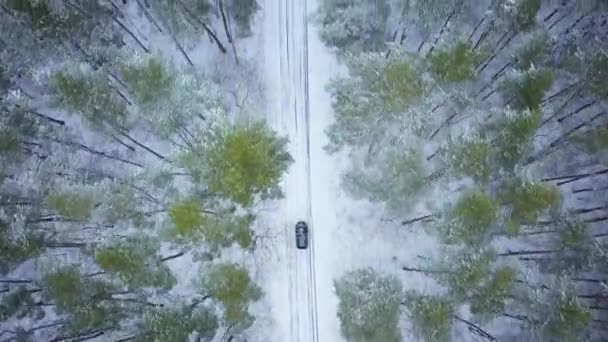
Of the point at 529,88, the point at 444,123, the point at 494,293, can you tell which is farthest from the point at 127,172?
the point at 529,88

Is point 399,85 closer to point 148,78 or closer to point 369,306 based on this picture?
point 369,306

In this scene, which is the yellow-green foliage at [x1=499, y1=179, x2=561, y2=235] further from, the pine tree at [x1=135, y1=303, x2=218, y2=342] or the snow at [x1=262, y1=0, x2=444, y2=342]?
the pine tree at [x1=135, y1=303, x2=218, y2=342]

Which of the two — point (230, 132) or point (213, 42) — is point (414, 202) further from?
point (213, 42)

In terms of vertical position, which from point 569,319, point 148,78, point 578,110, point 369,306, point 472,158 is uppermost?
point 148,78

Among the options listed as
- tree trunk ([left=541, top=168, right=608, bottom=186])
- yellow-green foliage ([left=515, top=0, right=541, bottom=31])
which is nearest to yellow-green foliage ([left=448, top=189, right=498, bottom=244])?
tree trunk ([left=541, top=168, right=608, bottom=186])

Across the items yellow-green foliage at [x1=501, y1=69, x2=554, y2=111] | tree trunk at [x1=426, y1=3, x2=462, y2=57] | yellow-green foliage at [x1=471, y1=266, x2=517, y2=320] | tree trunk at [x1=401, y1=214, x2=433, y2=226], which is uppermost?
tree trunk at [x1=426, y1=3, x2=462, y2=57]

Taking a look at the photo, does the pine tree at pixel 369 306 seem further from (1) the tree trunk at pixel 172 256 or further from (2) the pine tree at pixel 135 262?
(2) the pine tree at pixel 135 262

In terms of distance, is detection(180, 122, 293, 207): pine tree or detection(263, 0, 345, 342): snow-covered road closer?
detection(180, 122, 293, 207): pine tree

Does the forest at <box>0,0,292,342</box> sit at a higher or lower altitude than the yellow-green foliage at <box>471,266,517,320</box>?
higher
